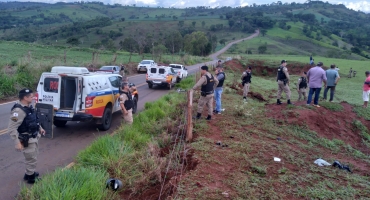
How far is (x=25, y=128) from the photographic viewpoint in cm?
548

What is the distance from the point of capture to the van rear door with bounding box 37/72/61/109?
8953mm

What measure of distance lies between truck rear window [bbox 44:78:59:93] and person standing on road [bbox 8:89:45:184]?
3455mm

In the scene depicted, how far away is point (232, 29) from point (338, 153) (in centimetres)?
12172

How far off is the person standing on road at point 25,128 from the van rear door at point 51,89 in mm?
3392

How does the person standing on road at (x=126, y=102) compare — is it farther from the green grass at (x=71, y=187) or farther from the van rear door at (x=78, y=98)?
the green grass at (x=71, y=187)

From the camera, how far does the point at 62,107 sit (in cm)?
916

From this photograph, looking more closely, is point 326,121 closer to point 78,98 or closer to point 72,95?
point 78,98

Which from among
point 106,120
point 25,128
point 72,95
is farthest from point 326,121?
point 25,128

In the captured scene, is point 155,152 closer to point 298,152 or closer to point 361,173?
point 298,152

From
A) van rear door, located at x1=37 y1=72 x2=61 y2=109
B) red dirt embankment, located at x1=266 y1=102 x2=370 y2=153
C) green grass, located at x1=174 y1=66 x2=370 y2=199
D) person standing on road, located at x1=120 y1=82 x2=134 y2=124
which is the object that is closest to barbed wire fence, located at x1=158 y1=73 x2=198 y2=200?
green grass, located at x1=174 y1=66 x2=370 y2=199

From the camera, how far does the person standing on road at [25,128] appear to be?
5.36m

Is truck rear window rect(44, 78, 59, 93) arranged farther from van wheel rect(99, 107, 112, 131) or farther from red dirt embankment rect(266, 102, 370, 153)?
red dirt embankment rect(266, 102, 370, 153)

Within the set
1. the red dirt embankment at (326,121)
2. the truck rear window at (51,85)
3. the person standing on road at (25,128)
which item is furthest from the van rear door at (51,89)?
the red dirt embankment at (326,121)

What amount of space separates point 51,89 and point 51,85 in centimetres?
12
